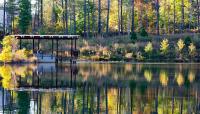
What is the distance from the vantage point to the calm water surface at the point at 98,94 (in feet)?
78.8

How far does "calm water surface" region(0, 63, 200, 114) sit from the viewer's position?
945 inches

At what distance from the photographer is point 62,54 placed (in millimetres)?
69250

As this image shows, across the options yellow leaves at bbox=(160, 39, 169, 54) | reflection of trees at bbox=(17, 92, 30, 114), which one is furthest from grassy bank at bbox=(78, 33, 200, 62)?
reflection of trees at bbox=(17, 92, 30, 114)

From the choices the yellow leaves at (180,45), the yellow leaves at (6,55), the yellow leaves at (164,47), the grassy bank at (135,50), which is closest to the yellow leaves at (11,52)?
the yellow leaves at (6,55)

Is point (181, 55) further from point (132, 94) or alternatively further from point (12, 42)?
point (132, 94)

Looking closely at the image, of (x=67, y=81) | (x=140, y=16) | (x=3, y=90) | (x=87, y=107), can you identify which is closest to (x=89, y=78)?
(x=67, y=81)

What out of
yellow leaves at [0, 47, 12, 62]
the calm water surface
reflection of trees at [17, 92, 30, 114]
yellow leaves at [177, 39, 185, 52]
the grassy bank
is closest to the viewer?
reflection of trees at [17, 92, 30, 114]

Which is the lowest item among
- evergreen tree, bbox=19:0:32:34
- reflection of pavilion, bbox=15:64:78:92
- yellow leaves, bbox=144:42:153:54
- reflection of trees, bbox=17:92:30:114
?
reflection of trees, bbox=17:92:30:114

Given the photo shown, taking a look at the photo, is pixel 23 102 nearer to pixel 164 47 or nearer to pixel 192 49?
pixel 164 47

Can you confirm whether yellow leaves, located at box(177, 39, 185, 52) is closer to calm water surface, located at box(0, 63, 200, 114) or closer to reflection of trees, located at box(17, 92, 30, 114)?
calm water surface, located at box(0, 63, 200, 114)

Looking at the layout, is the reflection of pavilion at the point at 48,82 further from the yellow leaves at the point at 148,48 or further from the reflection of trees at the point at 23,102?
the yellow leaves at the point at 148,48

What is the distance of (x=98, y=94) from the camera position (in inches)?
1194

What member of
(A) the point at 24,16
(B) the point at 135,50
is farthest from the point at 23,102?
(A) the point at 24,16

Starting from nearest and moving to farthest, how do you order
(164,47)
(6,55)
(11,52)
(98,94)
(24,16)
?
1. (98,94)
2. (6,55)
3. (11,52)
4. (164,47)
5. (24,16)
